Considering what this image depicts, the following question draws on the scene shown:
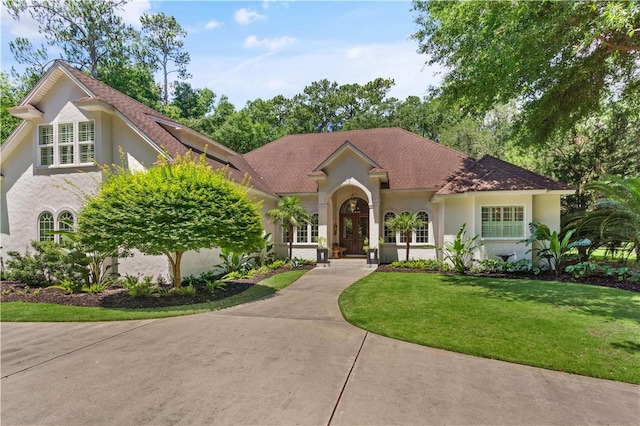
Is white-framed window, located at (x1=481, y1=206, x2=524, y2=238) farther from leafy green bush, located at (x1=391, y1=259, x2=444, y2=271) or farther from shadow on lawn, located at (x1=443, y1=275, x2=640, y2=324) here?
shadow on lawn, located at (x1=443, y1=275, x2=640, y2=324)

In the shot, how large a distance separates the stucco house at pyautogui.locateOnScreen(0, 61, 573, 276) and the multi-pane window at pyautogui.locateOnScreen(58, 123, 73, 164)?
4cm

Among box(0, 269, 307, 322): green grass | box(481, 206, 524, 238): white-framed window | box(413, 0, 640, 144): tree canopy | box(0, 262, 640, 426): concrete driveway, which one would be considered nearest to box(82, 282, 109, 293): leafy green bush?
box(0, 269, 307, 322): green grass

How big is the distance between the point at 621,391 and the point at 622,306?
5.45 metres

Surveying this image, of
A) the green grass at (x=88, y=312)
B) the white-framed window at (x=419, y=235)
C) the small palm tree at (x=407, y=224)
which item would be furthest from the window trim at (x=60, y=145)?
the white-framed window at (x=419, y=235)

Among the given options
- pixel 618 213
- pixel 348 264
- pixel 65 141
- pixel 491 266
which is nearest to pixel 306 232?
pixel 348 264

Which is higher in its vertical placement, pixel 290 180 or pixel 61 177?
pixel 290 180

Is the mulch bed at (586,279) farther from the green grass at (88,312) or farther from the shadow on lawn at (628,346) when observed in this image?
the green grass at (88,312)

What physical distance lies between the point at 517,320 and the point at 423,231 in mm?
9943

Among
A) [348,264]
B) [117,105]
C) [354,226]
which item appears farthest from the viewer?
[354,226]

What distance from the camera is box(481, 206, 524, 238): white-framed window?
14195 millimetres

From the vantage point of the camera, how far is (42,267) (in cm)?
1127

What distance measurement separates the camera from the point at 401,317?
290 inches

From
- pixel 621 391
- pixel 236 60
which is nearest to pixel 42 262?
pixel 236 60

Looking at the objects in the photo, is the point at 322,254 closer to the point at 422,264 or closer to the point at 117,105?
the point at 422,264
